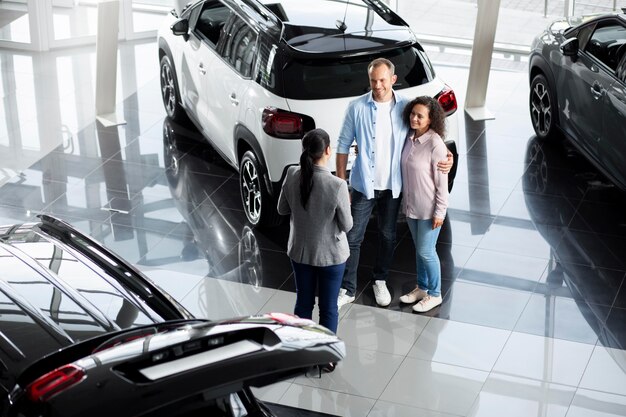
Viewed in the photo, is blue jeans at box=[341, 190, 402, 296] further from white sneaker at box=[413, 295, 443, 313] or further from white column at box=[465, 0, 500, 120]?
white column at box=[465, 0, 500, 120]

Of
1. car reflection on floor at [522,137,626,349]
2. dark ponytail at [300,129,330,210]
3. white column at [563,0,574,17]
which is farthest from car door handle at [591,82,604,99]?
white column at [563,0,574,17]

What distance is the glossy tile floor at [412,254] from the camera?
5.79 metres

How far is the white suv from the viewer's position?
7008 mm

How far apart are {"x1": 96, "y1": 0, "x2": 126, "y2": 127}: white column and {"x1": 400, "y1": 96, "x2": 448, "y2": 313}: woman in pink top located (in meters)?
4.35

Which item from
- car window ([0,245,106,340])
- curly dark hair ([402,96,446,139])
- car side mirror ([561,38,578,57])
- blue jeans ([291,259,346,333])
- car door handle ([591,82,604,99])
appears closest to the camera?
car window ([0,245,106,340])

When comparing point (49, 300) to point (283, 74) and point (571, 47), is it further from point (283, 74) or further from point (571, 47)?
point (571, 47)

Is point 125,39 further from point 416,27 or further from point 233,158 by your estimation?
point 233,158

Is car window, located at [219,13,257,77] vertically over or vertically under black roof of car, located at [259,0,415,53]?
under

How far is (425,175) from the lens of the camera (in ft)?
19.9

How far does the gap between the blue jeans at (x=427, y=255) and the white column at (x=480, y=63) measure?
3638mm

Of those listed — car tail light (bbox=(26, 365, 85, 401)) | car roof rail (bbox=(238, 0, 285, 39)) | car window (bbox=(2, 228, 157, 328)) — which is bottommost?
car window (bbox=(2, 228, 157, 328))

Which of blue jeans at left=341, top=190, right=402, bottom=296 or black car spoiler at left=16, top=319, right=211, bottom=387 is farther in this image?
blue jeans at left=341, top=190, right=402, bottom=296

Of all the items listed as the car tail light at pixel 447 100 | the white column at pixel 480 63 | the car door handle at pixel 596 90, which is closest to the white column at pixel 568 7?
the white column at pixel 480 63

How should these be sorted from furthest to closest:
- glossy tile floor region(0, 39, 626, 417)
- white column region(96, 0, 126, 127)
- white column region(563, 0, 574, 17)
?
white column region(563, 0, 574, 17)
white column region(96, 0, 126, 127)
glossy tile floor region(0, 39, 626, 417)
